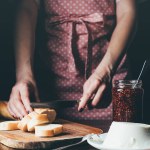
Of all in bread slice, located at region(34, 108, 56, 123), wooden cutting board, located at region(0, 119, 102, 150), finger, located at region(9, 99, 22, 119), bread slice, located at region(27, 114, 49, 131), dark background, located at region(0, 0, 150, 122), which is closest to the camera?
wooden cutting board, located at region(0, 119, 102, 150)

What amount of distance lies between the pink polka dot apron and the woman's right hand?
0.10m

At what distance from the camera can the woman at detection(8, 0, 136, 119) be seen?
152 centimetres

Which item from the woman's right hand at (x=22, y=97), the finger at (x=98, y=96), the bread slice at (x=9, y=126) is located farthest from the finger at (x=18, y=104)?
the finger at (x=98, y=96)

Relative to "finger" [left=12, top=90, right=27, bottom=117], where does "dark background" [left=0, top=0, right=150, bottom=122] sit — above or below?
above

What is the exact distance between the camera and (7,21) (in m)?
1.63

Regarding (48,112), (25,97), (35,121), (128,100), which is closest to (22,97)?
(25,97)

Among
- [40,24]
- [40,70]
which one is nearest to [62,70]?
[40,70]

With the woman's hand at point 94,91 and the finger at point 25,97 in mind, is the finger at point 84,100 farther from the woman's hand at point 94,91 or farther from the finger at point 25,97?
→ the finger at point 25,97

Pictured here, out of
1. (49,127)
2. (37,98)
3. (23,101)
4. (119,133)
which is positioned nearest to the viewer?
(119,133)

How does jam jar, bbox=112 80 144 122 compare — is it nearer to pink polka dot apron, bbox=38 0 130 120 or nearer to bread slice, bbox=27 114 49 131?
bread slice, bbox=27 114 49 131

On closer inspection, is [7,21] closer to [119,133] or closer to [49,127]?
[49,127]

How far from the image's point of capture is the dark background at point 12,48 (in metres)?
1.52

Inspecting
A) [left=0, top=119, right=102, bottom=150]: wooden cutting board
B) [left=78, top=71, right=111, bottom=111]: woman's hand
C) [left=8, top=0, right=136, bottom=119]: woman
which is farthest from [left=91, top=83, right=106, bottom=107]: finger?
[left=0, top=119, right=102, bottom=150]: wooden cutting board

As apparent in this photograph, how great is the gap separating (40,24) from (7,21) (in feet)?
0.49
